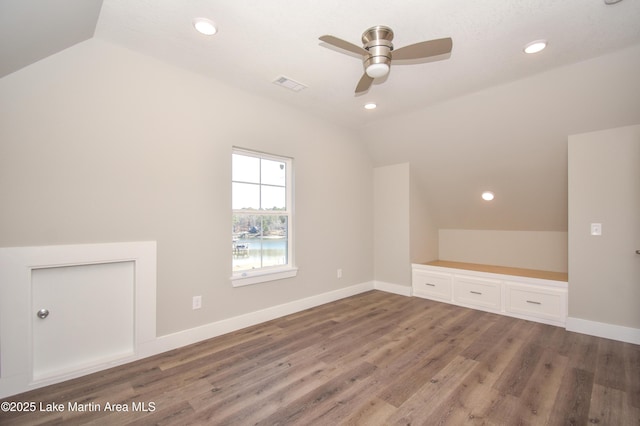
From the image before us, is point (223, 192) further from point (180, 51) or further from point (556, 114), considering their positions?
point (556, 114)

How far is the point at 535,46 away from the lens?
7.88ft

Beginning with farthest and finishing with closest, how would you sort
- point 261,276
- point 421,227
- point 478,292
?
point 421,227 < point 478,292 < point 261,276

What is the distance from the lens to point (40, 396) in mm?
2064

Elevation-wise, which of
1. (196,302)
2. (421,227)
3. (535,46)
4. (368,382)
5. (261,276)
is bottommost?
(368,382)

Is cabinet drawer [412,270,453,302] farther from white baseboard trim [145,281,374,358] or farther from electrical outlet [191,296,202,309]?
electrical outlet [191,296,202,309]

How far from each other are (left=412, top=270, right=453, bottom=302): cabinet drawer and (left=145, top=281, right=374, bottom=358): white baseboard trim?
1.05 meters

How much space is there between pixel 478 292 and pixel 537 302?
66cm

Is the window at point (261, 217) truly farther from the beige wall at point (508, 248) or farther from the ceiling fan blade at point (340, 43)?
the beige wall at point (508, 248)

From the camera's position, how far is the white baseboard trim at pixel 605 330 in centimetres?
295

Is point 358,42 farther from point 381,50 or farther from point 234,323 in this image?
point 234,323

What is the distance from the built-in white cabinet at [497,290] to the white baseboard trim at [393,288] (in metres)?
0.12

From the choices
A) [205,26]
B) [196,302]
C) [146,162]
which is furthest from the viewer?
[196,302]

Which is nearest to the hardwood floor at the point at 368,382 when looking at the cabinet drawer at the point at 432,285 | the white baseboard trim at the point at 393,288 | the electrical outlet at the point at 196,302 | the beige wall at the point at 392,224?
the electrical outlet at the point at 196,302

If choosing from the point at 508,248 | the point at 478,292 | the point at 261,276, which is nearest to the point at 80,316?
the point at 261,276
